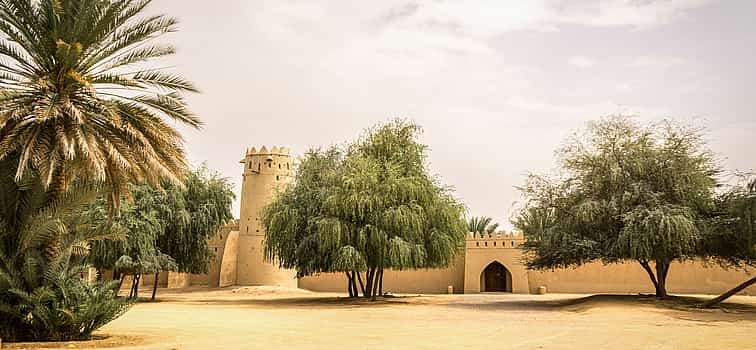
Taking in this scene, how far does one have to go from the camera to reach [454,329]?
663 inches

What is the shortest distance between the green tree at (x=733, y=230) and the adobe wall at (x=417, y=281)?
61.3 feet

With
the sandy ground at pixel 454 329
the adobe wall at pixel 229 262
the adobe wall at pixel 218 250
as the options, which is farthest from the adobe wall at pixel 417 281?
the sandy ground at pixel 454 329

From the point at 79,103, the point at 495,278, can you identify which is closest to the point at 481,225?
the point at 495,278

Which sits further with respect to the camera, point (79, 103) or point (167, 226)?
point (167, 226)

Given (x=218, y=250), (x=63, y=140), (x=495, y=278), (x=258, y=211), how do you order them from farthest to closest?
(x=218, y=250), (x=495, y=278), (x=258, y=211), (x=63, y=140)

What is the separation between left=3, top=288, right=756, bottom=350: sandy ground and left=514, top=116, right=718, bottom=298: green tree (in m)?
2.16

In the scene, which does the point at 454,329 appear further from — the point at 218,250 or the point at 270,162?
the point at 218,250

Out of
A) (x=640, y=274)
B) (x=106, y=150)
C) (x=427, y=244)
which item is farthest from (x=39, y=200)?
(x=640, y=274)

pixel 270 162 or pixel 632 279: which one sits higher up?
pixel 270 162

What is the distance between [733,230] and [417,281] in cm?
A: 2316

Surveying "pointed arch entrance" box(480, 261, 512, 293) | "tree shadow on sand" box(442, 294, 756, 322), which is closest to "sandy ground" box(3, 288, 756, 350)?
"tree shadow on sand" box(442, 294, 756, 322)

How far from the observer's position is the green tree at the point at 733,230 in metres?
21.4

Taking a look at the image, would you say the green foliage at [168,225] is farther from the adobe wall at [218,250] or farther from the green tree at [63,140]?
the green tree at [63,140]

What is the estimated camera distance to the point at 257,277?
42781 millimetres
